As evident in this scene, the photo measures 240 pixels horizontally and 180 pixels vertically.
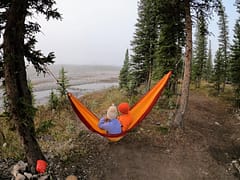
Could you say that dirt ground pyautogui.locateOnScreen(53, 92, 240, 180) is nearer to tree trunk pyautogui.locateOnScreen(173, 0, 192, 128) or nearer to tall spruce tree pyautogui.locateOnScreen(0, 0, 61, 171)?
tree trunk pyautogui.locateOnScreen(173, 0, 192, 128)

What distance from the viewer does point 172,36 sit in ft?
53.5

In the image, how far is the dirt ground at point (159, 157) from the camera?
305 inches

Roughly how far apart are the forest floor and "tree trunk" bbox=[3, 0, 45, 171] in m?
1.39

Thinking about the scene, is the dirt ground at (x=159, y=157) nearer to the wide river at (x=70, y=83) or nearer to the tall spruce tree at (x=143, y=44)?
the wide river at (x=70, y=83)

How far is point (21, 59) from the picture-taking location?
684 cm

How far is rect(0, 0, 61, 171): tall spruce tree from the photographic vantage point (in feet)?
21.4

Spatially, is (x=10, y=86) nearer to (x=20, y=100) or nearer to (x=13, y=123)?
(x=20, y=100)

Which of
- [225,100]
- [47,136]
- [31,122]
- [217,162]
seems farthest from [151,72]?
[31,122]

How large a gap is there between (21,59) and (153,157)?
5.24 metres

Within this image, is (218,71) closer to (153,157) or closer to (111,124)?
(153,157)

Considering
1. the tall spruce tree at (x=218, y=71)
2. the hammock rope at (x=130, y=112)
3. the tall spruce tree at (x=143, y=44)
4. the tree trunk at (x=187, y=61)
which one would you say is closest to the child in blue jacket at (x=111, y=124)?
the hammock rope at (x=130, y=112)

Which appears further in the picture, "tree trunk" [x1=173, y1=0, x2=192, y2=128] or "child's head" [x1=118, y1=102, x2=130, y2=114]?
"tree trunk" [x1=173, y1=0, x2=192, y2=128]

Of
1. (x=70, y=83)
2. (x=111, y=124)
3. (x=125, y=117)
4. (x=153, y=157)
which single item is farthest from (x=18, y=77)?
(x=70, y=83)

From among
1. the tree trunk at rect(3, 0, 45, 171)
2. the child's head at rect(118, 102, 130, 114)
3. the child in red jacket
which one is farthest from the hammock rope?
the tree trunk at rect(3, 0, 45, 171)
